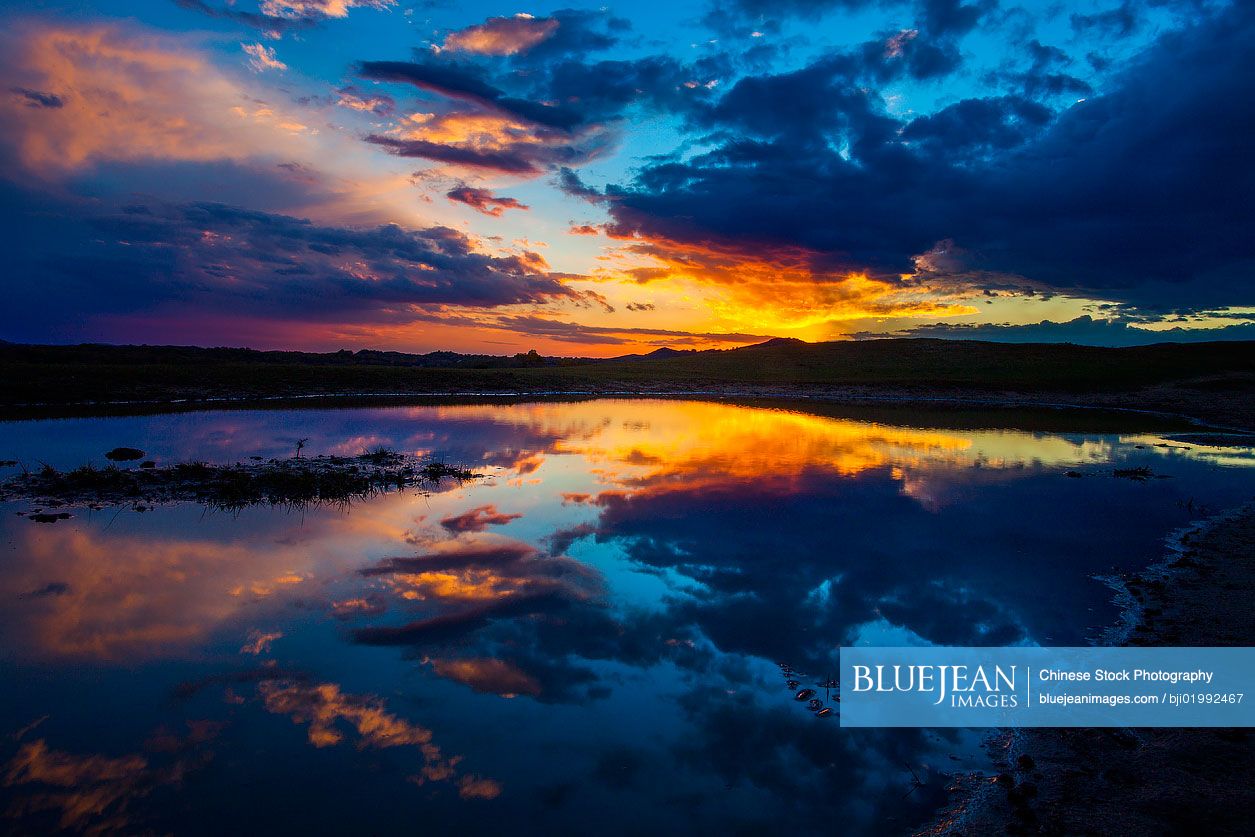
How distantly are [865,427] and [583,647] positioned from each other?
32155 millimetres

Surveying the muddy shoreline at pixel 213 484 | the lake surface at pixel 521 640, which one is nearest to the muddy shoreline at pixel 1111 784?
the lake surface at pixel 521 640

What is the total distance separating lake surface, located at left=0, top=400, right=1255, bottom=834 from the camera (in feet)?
18.5

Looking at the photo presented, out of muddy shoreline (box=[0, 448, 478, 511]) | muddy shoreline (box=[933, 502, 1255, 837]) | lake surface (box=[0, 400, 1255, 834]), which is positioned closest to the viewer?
muddy shoreline (box=[933, 502, 1255, 837])

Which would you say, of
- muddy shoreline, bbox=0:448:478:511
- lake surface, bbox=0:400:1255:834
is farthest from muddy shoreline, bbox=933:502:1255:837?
muddy shoreline, bbox=0:448:478:511

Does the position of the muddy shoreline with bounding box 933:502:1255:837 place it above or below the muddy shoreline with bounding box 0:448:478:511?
below

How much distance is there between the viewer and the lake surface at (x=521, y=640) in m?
5.63

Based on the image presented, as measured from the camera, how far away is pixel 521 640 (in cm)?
859

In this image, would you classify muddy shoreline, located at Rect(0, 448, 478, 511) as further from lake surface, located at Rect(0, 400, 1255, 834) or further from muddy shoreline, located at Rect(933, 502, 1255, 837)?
muddy shoreline, located at Rect(933, 502, 1255, 837)

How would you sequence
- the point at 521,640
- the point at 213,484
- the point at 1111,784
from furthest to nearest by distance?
the point at 213,484 → the point at 521,640 → the point at 1111,784

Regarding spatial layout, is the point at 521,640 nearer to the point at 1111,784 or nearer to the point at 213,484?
the point at 1111,784

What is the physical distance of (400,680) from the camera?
7539mm

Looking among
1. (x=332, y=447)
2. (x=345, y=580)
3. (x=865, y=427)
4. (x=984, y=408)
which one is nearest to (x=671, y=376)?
(x=984, y=408)

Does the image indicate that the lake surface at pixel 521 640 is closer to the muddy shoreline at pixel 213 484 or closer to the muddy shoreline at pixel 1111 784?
the muddy shoreline at pixel 1111 784

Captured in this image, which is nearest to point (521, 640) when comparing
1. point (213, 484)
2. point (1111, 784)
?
point (1111, 784)
